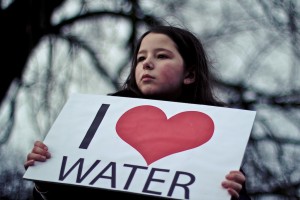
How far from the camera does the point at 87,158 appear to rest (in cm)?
237

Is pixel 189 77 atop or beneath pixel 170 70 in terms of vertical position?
beneath

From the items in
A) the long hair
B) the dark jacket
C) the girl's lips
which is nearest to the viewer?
the dark jacket

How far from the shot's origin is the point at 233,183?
220cm

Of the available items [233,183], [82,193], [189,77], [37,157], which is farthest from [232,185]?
[189,77]

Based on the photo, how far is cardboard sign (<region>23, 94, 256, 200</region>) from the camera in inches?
88.5

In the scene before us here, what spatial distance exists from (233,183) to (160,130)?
13.6 inches

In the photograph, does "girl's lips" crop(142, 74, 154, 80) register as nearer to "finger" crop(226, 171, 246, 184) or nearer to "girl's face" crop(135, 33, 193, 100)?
"girl's face" crop(135, 33, 193, 100)

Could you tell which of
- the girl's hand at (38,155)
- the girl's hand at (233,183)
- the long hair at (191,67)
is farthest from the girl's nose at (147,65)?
the girl's hand at (233,183)

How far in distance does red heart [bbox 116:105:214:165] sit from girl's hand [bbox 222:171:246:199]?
0.59ft

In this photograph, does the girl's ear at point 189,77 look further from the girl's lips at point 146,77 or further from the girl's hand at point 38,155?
the girl's hand at point 38,155

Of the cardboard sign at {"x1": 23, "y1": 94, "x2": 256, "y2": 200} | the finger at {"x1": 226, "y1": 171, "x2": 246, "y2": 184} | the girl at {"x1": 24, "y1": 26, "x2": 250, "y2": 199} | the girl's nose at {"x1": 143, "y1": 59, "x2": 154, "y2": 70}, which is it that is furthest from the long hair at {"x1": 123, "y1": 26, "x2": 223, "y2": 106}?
the finger at {"x1": 226, "y1": 171, "x2": 246, "y2": 184}

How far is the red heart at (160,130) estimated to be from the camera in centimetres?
236

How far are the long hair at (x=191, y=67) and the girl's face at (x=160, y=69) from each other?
35 mm

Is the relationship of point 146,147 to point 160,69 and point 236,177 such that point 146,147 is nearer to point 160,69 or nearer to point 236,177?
point 236,177
